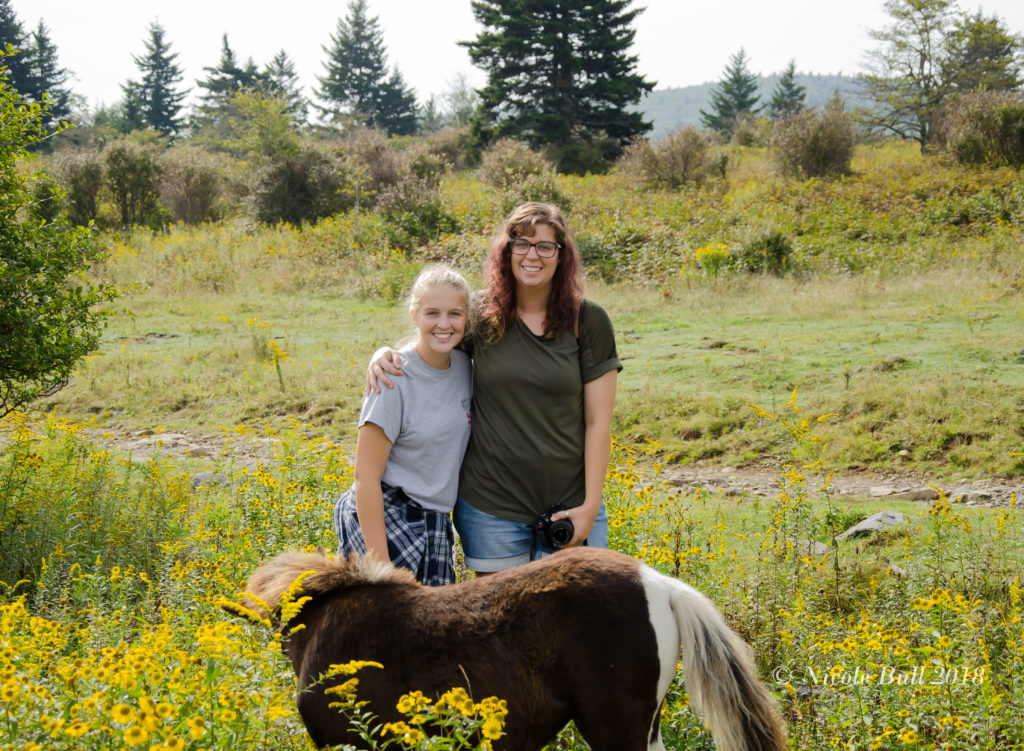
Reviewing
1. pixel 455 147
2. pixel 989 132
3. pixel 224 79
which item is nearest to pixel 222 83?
pixel 224 79

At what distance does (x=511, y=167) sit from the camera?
23.5m

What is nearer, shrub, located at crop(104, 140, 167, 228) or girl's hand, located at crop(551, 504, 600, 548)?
girl's hand, located at crop(551, 504, 600, 548)

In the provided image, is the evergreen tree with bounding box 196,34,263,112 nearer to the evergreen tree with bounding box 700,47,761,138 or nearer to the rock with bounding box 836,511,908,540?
the evergreen tree with bounding box 700,47,761,138

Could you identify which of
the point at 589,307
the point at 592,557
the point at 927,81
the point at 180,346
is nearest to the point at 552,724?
the point at 592,557

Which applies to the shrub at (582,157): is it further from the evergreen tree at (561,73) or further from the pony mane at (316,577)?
the pony mane at (316,577)

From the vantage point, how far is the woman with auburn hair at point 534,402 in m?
3.35

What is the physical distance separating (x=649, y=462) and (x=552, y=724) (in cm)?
Result: 547

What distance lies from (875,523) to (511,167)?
1960 cm

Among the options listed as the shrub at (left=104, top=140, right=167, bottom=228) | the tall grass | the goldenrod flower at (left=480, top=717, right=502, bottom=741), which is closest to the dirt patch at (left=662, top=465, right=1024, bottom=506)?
the tall grass

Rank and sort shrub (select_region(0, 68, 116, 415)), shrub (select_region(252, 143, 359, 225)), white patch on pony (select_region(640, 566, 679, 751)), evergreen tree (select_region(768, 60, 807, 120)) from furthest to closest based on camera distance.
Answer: evergreen tree (select_region(768, 60, 807, 120))
shrub (select_region(252, 143, 359, 225))
shrub (select_region(0, 68, 116, 415))
white patch on pony (select_region(640, 566, 679, 751))

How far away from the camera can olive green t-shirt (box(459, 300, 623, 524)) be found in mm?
3348

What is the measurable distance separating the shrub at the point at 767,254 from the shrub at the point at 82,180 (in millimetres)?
19674

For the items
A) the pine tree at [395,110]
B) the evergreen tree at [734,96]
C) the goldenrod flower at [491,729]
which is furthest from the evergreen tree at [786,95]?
the goldenrod flower at [491,729]

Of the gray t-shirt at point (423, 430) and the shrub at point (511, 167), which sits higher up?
the shrub at point (511, 167)
